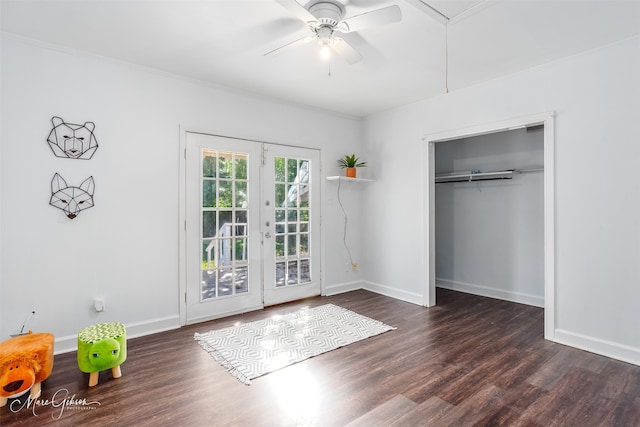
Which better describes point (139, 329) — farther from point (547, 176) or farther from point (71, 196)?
point (547, 176)

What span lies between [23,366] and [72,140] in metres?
1.88

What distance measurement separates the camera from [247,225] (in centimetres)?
407

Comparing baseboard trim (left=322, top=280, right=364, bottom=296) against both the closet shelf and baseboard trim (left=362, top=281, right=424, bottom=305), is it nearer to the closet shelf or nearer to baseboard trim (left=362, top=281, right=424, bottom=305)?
baseboard trim (left=362, top=281, right=424, bottom=305)

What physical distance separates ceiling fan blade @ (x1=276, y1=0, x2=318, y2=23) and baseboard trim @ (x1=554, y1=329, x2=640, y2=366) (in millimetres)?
3485

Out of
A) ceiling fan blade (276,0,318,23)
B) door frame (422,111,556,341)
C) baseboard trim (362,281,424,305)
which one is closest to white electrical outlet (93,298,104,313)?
ceiling fan blade (276,0,318,23)

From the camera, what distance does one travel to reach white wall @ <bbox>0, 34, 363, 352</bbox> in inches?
109

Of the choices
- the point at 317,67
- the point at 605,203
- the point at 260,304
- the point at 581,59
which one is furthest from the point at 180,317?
the point at 581,59

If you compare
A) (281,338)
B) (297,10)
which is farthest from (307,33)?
(281,338)

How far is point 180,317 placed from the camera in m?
3.58

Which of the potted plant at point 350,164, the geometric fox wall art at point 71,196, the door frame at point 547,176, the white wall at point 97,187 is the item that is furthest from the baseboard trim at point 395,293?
the geometric fox wall art at point 71,196

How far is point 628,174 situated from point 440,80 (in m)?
1.91

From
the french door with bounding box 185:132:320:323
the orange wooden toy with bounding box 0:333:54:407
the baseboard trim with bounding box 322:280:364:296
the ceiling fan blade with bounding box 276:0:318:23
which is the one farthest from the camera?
the baseboard trim with bounding box 322:280:364:296

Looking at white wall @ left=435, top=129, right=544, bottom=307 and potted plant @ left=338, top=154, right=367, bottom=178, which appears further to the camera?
potted plant @ left=338, top=154, right=367, bottom=178

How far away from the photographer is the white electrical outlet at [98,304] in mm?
3072
